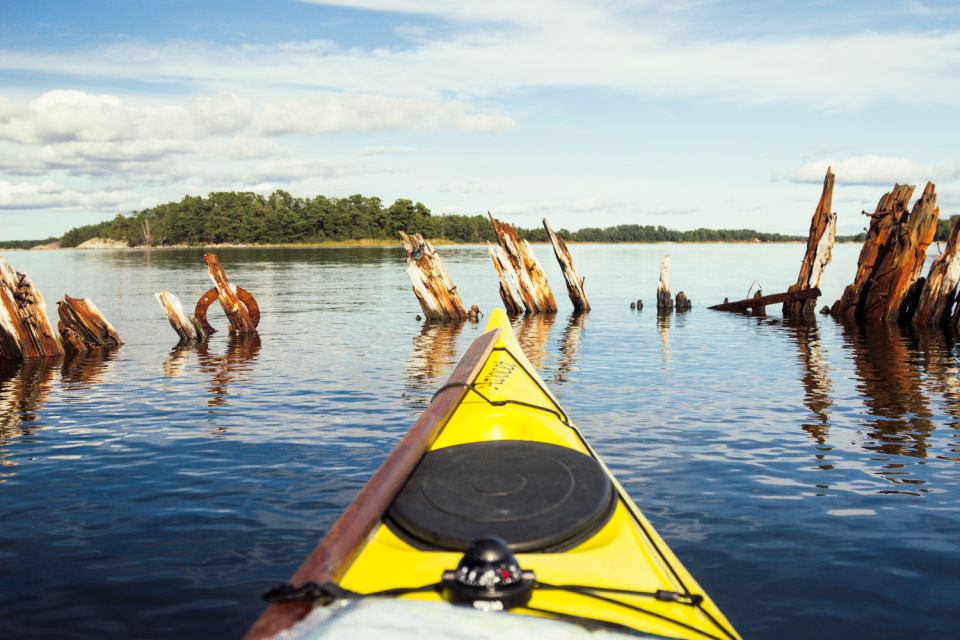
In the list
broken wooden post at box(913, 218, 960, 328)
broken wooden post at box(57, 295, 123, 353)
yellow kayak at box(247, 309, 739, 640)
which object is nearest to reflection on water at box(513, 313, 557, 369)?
yellow kayak at box(247, 309, 739, 640)

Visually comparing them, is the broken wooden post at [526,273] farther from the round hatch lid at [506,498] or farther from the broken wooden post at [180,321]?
the round hatch lid at [506,498]

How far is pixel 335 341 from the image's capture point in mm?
22406

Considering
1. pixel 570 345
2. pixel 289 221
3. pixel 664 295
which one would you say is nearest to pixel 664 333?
pixel 570 345

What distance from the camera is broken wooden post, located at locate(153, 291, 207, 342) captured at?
2231 cm

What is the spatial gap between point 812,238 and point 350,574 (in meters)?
27.8

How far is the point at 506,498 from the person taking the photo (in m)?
5.13

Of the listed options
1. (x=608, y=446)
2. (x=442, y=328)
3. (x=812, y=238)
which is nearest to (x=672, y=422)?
(x=608, y=446)

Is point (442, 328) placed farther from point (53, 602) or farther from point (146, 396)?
point (53, 602)

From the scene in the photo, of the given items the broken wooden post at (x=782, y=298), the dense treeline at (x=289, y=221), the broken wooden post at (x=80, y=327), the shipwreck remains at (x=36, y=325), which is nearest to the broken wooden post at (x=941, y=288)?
the broken wooden post at (x=782, y=298)

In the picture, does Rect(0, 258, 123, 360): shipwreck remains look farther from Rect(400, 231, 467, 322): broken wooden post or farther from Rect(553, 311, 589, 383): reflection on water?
Rect(553, 311, 589, 383): reflection on water

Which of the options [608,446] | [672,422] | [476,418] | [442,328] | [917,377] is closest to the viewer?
[476,418]

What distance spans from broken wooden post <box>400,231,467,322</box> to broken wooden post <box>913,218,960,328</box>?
16.2 metres

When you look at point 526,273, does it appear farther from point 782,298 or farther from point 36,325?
point 36,325

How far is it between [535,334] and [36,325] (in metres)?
14.4
